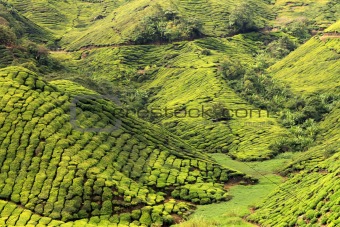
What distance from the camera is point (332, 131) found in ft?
380

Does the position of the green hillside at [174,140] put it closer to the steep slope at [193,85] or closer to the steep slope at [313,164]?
the steep slope at [313,164]

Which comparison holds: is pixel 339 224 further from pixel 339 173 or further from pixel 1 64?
pixel 1 64

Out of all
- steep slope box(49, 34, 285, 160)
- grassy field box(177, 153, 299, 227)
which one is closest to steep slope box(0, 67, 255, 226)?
grassy field box(177, 153, 299, 227)

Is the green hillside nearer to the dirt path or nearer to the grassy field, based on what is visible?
the grassy field

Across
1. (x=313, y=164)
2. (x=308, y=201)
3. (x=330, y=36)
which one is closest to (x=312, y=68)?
(x=330, y=36)

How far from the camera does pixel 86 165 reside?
74.7m

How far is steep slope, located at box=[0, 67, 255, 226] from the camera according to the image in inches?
2704

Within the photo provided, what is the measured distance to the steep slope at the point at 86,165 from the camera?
68688 mm

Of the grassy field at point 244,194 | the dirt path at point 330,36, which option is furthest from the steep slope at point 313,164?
the grassy field at point 244,194

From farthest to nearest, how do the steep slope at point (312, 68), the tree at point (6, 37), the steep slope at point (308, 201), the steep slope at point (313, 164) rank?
1. the steep slope at point (312, 68)
2. the tree at point (6, 37)
3. the steep slope at point (313, 164)
4. the steep slope at point (308, 201)

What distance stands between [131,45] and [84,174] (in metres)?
122

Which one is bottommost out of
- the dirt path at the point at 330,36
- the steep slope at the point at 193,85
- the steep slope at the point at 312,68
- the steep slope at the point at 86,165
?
the steep slope at the point at 193,85

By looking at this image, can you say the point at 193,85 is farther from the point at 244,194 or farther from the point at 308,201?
the point at 308,201

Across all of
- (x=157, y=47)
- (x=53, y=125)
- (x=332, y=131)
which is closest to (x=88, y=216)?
(x=53, y=125)
